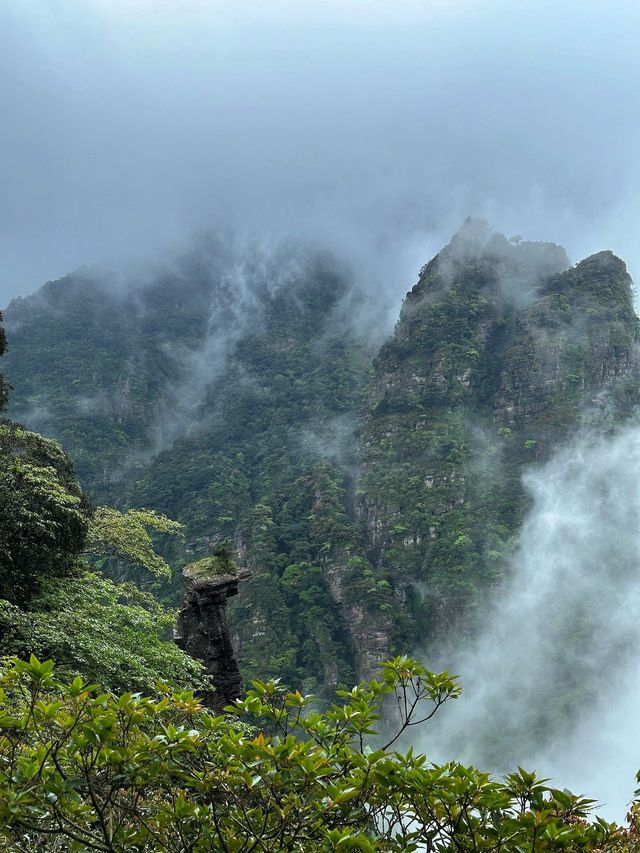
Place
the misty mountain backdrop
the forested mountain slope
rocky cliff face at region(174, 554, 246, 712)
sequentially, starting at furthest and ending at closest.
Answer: the forested mountain slope, the misty mountain backdrop, rocky cliff face at region(174, 554, 246, 712)

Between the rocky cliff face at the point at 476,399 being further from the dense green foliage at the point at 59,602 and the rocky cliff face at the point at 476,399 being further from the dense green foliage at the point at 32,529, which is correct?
the dense green foliage at the point at 32,529

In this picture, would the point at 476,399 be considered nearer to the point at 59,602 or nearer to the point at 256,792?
the point at 59,602

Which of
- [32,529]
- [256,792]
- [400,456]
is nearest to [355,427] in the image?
[400,456]

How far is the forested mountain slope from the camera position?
205 ft

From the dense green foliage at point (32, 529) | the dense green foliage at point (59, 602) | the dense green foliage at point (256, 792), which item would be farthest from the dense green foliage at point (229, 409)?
the dense green foliage at point (256, 792)

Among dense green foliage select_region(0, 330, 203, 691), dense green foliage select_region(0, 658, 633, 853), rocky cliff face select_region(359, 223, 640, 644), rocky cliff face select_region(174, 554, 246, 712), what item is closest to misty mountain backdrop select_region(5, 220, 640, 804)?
rocky cliff face select_region(359, 223, 640, 644)

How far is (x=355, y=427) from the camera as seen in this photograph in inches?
3760

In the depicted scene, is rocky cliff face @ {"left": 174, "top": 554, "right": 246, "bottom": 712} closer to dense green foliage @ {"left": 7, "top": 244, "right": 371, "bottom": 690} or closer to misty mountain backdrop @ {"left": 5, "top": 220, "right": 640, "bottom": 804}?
misty mountain backdrop @ {"left": 5, "top": 220, "right": 640, "bottom": 804}

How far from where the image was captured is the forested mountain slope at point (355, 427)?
205 feet

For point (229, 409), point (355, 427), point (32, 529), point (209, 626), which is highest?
point (229, 409)

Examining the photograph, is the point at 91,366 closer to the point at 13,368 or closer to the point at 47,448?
the point at 13,368

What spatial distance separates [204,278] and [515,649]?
134 metres

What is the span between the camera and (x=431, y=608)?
6116 cm

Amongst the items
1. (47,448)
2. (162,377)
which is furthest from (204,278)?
(47,448)
